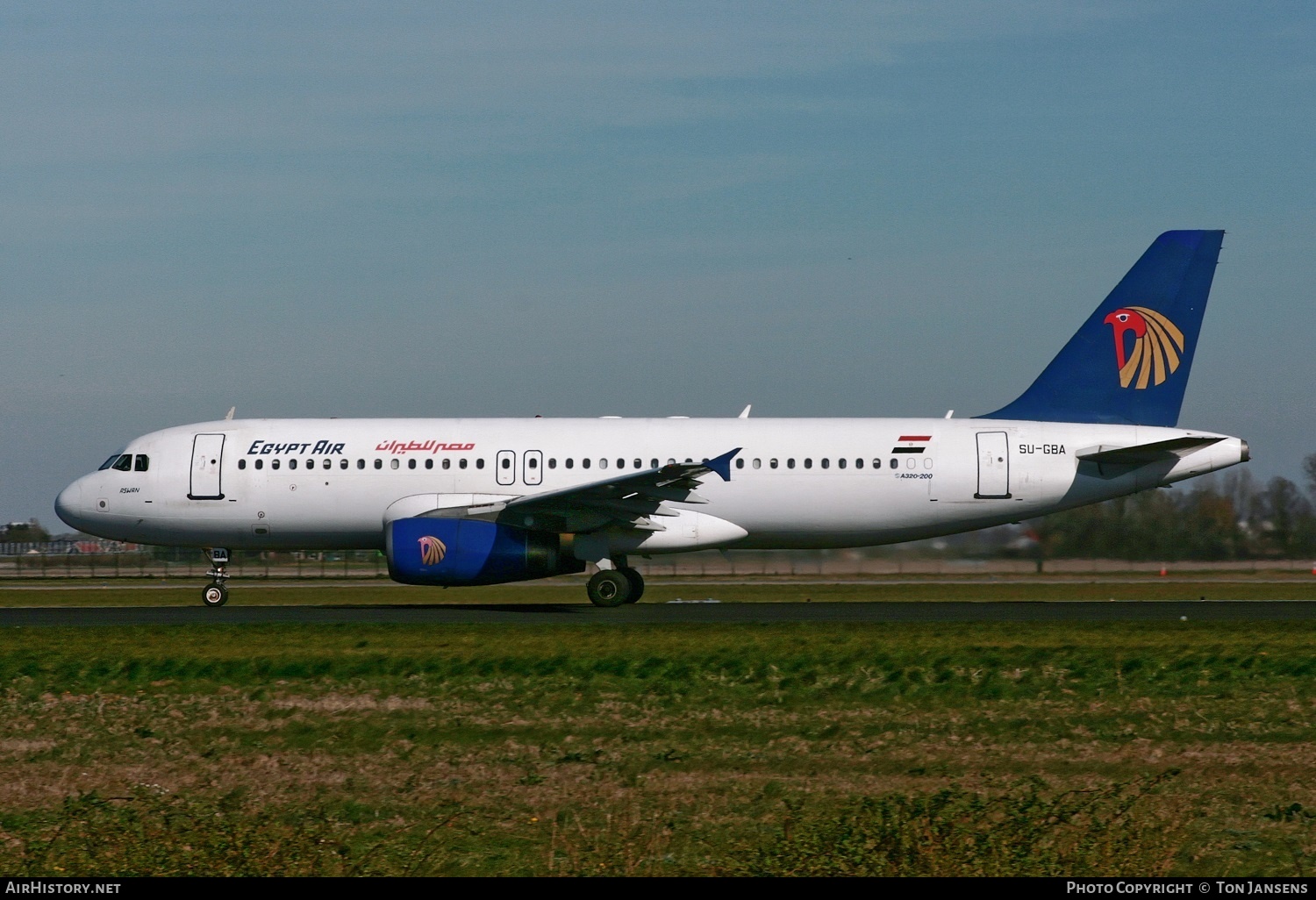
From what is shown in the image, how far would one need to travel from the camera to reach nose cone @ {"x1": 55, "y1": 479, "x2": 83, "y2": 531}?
94.5 feet

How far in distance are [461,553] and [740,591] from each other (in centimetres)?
1004

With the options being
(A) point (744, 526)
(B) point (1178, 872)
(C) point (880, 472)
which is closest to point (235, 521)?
(A) point (744, 526)

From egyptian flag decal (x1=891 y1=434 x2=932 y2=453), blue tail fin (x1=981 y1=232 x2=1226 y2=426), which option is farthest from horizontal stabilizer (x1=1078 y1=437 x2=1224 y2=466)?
egyptian flag decal (x1=891 y1=434 x2=932 y2=453)

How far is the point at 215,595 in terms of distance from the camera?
92.0 ft

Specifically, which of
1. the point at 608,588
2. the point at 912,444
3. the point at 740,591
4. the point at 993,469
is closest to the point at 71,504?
the point at 608,588

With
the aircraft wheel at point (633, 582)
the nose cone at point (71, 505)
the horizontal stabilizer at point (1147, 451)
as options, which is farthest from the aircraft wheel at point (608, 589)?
the nose cone at point (71, 505)

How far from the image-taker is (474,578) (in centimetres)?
2534

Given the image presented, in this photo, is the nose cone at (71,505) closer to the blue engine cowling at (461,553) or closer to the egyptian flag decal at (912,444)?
the blue engine cowling at (461,553)

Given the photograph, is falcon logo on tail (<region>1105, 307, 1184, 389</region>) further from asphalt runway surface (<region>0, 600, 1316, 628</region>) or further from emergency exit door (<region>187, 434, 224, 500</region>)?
emergency exit door (<region>187, 434, 224, 500</region>)

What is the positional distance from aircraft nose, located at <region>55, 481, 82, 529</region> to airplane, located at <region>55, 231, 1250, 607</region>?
0.04 meters

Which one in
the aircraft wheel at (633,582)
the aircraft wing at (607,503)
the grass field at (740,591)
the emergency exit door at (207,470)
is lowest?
the grass field at (740,591)

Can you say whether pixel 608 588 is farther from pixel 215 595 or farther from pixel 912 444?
pixel 215 595

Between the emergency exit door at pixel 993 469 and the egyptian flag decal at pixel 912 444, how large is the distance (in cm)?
106

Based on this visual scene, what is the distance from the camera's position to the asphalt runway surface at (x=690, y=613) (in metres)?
23.1
